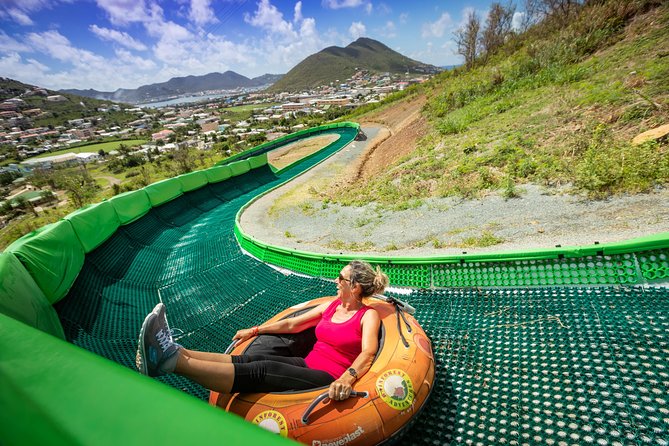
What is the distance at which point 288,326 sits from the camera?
10.9 feet

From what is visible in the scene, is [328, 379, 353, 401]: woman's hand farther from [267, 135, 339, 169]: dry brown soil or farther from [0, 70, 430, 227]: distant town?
[0, 70, 430, 227]: distant town

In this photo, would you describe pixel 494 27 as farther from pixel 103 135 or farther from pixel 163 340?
pixel 103 135

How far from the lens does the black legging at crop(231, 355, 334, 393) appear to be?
2600 millimetres

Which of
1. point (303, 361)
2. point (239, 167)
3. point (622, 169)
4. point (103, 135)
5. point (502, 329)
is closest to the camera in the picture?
point (303, 361)

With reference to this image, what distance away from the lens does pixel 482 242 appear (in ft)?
18.6

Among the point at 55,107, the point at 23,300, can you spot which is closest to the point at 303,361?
the point at 23,300

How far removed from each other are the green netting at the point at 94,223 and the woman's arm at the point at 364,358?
6420 mm

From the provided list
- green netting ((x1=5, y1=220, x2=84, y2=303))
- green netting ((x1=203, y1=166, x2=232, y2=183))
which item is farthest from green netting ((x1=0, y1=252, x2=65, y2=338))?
green netting ((x1=203, y1=166, x2=232, y2=183))

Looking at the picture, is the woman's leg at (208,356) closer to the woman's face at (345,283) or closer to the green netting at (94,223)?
the woman's face at (345,283)

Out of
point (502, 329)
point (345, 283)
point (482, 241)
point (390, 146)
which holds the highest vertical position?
point (390, 146)

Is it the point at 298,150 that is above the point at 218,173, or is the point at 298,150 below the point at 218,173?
above

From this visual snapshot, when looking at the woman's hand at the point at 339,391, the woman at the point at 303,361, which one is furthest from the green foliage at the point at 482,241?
the woman's hand at the point at 339,391

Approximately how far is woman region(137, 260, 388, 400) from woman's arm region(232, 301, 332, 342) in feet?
0.05

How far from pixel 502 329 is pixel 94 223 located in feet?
27.3
